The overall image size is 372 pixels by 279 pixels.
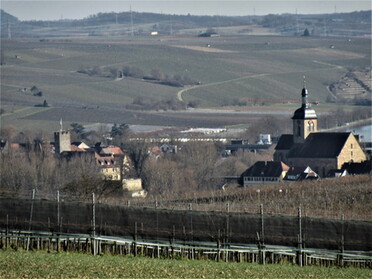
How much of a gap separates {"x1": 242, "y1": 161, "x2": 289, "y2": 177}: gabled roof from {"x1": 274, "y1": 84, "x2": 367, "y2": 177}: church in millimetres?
3612

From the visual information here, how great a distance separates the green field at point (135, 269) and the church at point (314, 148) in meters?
57.3

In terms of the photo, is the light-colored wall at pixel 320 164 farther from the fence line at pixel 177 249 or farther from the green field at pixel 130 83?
the fence line at pixel 177 249

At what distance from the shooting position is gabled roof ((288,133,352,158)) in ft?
274

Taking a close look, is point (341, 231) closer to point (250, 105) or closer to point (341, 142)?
point (341, 142)

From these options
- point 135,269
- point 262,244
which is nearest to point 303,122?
point 262,244

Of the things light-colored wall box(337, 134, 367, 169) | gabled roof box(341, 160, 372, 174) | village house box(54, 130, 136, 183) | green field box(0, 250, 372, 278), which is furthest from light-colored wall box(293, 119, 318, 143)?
green field box(0, 250, 372, 278)

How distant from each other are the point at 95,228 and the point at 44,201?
5.90ft

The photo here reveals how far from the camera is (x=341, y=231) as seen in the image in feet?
87.8

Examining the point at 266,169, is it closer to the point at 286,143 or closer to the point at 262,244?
the point at 286,143

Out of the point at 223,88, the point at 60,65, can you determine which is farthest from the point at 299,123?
the point at 60,65

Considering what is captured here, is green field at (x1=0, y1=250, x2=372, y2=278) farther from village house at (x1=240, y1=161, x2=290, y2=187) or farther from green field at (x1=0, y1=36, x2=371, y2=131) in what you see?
green field at (x1=0, y1=36, x2=371, y2=131)

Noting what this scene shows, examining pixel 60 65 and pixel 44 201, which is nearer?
pixel 44 201

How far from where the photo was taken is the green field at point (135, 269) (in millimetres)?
21969

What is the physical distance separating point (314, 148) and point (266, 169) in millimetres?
6504
